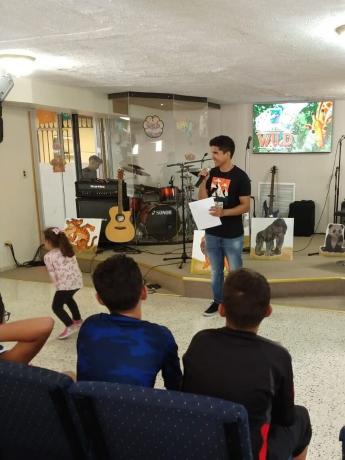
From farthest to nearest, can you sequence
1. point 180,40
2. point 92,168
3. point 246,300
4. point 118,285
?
point 92,168, point 180,40, point 118,285, point 246,300

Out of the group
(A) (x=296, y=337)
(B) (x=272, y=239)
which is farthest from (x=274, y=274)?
(A) (x=296, y=337)

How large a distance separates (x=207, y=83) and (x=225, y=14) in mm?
2571

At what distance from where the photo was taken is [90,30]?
2844 mm

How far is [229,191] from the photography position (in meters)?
3.29

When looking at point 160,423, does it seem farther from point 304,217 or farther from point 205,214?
point 304,217

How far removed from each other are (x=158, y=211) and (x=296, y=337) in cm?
288

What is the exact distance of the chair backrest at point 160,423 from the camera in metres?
1.06

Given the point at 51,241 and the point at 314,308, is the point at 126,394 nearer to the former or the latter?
the point at 51,241

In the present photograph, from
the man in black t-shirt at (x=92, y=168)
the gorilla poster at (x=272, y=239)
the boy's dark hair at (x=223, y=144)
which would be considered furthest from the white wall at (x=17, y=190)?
the boy's dark hair at (x=223, y=144)

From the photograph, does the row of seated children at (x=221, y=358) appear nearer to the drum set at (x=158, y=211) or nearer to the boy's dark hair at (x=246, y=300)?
the boy's dark hair at (x=246, y=300)

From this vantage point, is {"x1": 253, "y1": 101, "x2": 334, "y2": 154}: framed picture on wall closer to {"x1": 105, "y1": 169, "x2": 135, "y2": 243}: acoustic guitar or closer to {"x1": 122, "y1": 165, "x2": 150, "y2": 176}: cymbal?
{"x1": 122, "y1": 165, "x2": 150, "y2": 176}: cymbal

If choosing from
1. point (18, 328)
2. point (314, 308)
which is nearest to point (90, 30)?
point (18, 328)

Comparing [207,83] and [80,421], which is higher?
[207,83]

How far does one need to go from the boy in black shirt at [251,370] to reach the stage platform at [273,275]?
262cm
